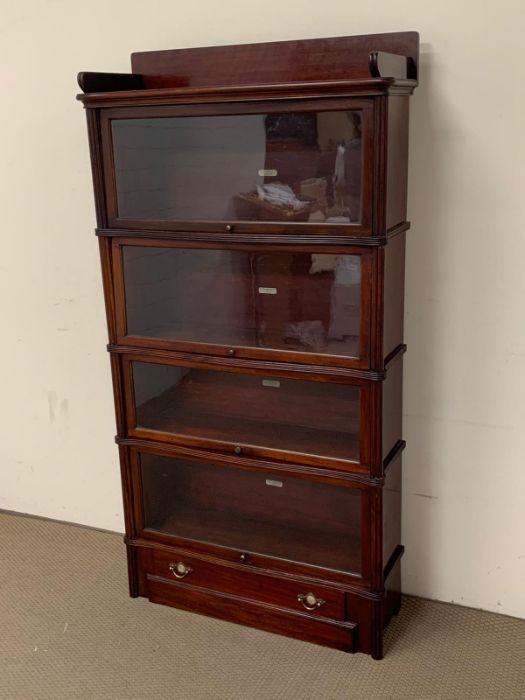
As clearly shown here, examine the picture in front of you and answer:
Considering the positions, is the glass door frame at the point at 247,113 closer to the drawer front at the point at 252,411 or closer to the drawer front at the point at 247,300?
the drawer front at the point at 247,300

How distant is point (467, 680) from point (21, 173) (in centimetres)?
195

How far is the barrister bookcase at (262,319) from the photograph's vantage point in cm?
184

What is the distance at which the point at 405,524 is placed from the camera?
7.52ft

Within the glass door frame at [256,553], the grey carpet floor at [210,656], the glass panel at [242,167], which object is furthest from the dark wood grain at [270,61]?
the grey carpet floor at [210,656]

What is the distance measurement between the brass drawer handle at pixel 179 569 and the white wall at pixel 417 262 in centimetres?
49

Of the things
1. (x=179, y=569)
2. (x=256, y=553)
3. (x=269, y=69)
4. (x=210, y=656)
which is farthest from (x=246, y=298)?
(x=210, y=656)

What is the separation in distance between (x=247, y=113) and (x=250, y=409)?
78 centimetres

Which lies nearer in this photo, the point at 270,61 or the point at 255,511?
the point at 270,61

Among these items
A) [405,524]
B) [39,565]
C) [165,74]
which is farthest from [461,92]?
[39,565]

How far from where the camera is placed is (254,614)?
7.30ft

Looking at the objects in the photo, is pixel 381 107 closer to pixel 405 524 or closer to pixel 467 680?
pixel 405 524

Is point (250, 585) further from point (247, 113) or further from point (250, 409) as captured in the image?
point (247, 113)

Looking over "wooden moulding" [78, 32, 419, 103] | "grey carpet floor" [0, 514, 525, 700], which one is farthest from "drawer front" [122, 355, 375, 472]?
"wooden moulding" [78, 32, 419, 103]

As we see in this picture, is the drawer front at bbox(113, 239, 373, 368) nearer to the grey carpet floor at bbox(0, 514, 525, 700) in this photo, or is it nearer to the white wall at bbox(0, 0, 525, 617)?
the white wall at bbox(0, 0, 525, 617)
